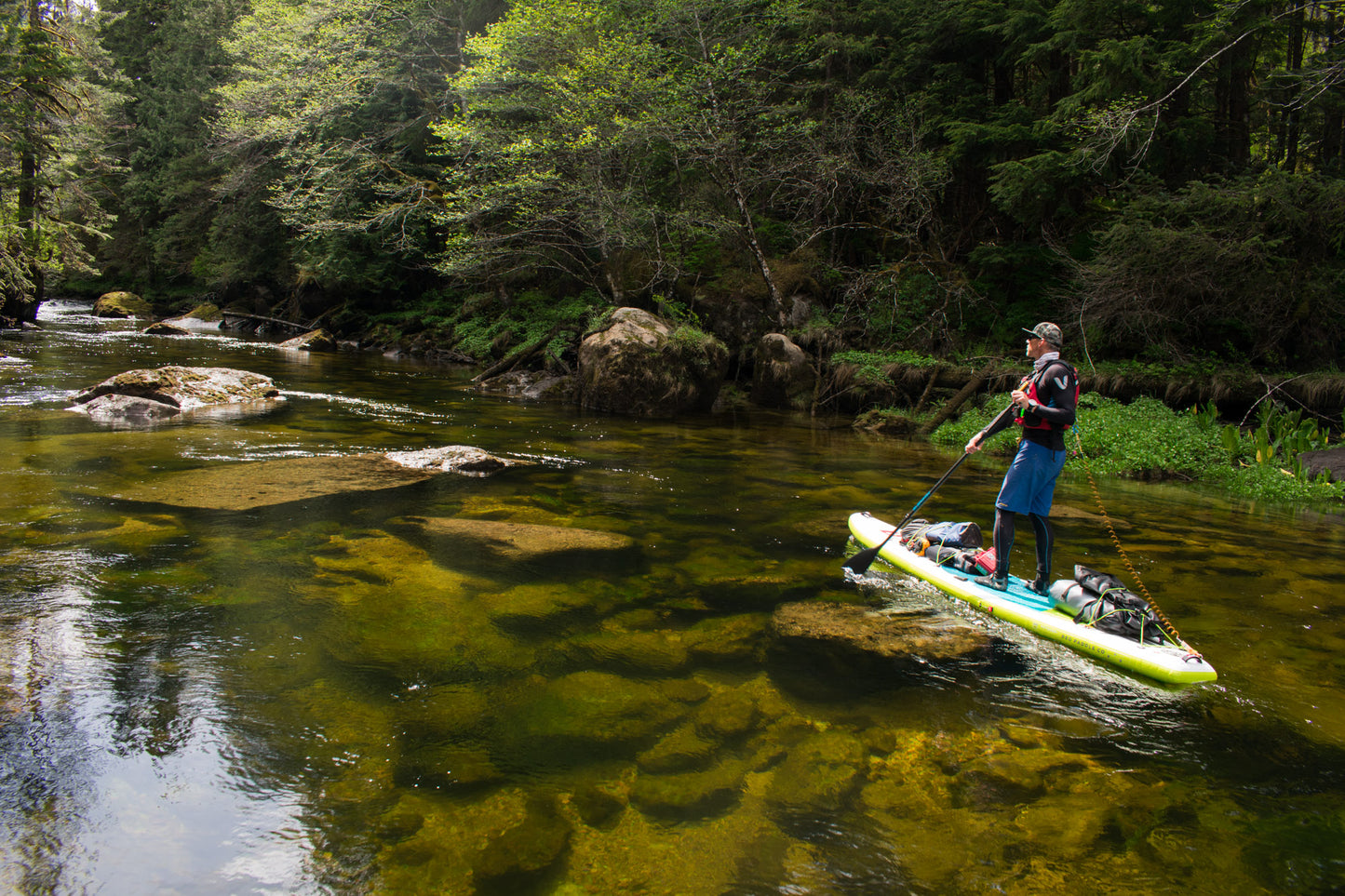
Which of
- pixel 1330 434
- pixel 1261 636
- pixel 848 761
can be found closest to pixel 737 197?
pixel 1330 434

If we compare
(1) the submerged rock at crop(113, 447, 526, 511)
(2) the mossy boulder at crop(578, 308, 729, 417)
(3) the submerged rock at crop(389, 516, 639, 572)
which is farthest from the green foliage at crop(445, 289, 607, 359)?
(3) the submerged rock at crop(389, 516, 639, 572)

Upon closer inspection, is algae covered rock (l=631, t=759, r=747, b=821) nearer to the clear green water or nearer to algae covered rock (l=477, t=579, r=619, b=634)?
the clear green water

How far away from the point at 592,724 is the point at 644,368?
11.4 meters

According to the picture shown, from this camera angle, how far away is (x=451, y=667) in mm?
3859

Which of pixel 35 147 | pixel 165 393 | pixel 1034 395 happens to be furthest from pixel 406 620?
pixel 35 147

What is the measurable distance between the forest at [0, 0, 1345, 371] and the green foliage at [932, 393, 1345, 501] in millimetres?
1786

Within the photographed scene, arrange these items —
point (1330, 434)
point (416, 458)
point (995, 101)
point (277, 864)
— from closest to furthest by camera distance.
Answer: point (277, 864) → point (416, 458) → point (1330, 434) → point (995, 101)

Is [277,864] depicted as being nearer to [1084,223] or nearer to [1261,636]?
[1261,636]

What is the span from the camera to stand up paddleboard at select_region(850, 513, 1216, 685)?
4.07 metres

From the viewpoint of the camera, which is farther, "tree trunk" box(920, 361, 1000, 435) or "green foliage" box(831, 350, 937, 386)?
"green foliage" box(831, 350, 937, 386)

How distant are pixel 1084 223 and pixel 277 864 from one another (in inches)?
686

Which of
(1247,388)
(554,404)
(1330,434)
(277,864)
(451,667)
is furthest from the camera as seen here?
(554,404)

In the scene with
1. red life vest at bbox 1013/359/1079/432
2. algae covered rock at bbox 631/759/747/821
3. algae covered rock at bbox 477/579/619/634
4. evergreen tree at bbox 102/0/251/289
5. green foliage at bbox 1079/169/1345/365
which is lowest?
algae covered rock at bbox 631/759/747/821

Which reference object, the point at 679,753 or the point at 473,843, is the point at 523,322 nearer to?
the point at 679,753
